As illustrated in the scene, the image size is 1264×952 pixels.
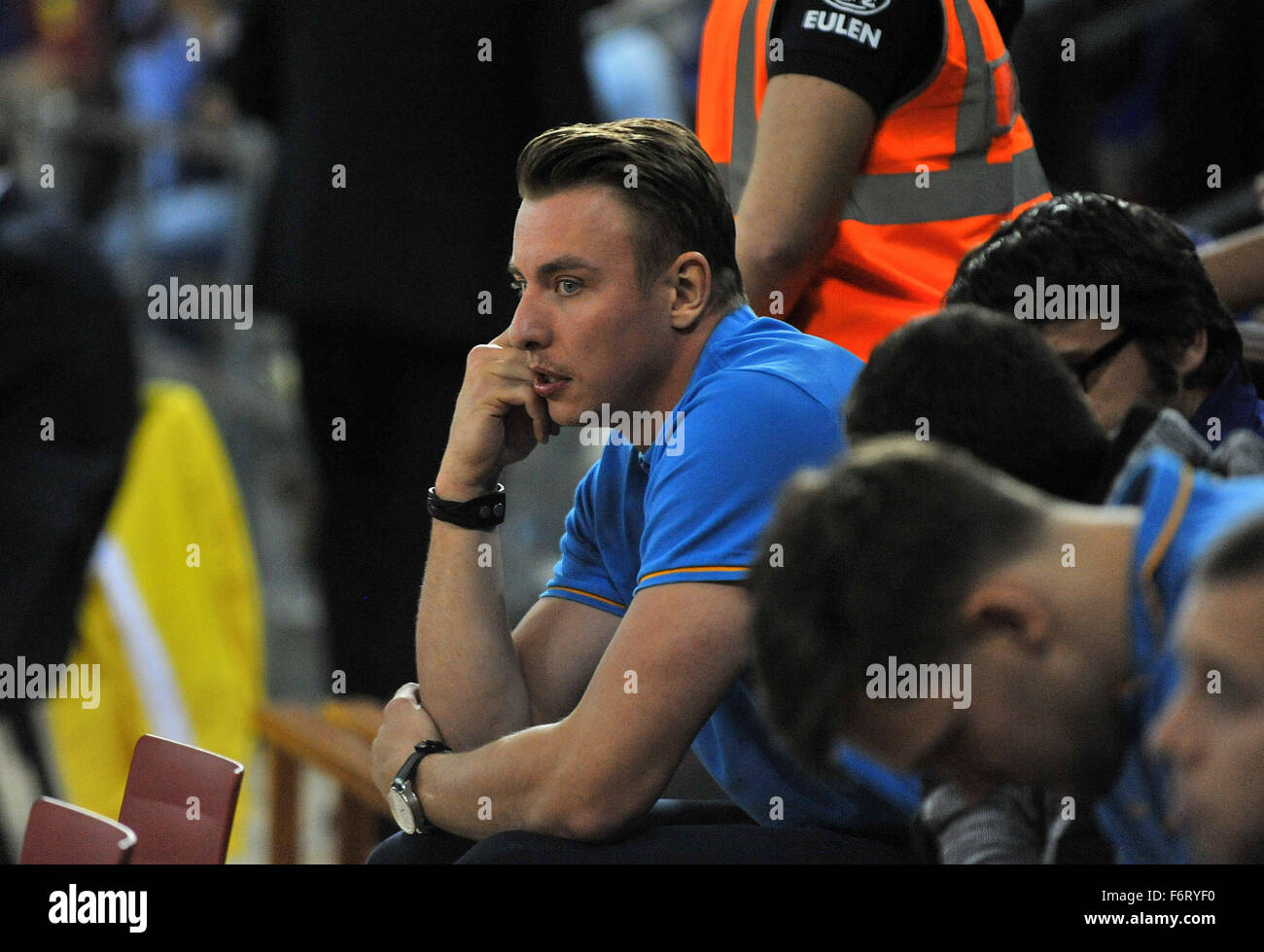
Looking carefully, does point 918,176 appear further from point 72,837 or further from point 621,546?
point 72,837

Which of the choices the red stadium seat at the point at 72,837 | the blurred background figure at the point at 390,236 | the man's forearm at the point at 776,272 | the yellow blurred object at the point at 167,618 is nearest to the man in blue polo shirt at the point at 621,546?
the man's forearm at the point at 776,272

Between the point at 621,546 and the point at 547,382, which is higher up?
the point at 547,382

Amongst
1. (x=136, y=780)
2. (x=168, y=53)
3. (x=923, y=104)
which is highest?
(x=168, y=53)

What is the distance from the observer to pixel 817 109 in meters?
1.73

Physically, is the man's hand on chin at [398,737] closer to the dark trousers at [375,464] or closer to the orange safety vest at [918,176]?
the orange safety vest at [918,176]

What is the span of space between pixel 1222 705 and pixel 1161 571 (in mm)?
124

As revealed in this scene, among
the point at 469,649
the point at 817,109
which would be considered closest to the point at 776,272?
the point at 817,109

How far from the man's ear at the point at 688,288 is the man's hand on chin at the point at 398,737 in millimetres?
523

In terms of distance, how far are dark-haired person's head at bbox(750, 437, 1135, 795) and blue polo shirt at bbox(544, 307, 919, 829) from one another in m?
0.44

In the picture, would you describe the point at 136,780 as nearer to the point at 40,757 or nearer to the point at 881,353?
the point at 881,353

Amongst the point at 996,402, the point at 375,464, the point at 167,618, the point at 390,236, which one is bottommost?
the point at 167,618

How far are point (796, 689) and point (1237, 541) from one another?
27cm

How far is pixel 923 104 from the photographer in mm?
1785
